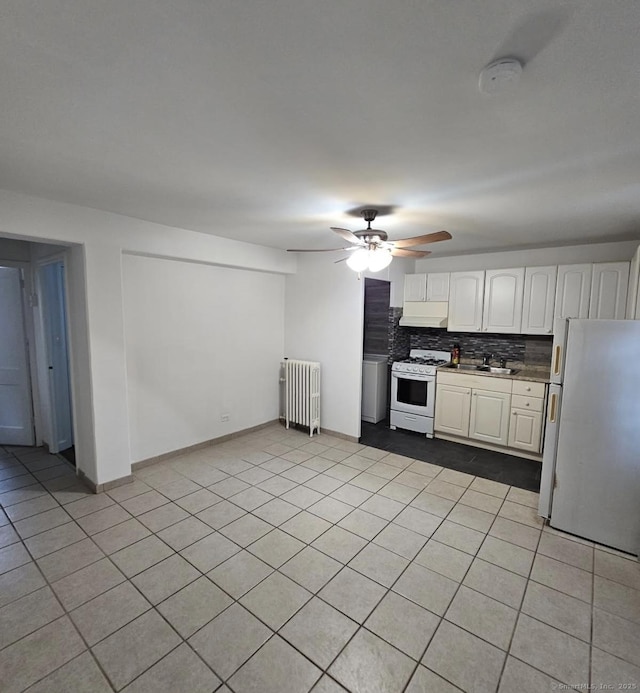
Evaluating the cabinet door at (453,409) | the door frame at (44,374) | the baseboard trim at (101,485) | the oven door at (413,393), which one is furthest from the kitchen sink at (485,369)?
the door frame at (44,374)

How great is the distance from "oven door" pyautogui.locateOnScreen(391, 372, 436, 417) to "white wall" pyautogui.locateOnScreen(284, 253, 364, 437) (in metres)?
0.74

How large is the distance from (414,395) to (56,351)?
4.27 m

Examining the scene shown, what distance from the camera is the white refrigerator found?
2.45 meters

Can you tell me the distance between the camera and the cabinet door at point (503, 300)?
13.8 feet

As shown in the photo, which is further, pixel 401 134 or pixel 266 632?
pixel 266 632

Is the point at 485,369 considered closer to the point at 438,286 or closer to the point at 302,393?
the point at 438,286

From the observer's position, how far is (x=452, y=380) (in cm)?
445

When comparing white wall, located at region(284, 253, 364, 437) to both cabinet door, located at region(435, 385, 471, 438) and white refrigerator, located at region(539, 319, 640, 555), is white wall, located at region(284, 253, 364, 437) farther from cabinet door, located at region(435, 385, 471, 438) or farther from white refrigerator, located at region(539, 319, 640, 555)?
white refrigerator, located at region(539, 319, 640, 555)

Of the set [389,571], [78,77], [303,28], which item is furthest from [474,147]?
[389,571]

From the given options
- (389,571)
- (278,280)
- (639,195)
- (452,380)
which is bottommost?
(389,571)

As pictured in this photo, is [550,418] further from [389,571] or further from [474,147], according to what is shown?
[474,147]

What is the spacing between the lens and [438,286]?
4.81 metres

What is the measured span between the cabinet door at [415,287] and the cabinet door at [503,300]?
80 centimetres

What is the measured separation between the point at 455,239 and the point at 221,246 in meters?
2.52
